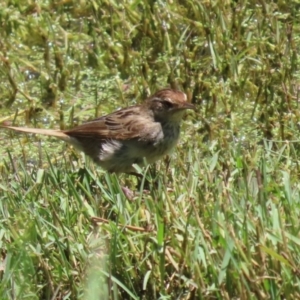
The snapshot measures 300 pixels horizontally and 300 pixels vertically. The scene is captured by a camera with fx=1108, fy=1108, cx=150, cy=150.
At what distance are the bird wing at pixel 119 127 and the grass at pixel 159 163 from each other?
21 cm

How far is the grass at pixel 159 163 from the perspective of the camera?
5.45m

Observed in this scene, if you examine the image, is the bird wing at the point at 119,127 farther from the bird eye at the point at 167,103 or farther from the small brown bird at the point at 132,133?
the bird eye at the point at 167,103

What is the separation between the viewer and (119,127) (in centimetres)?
762

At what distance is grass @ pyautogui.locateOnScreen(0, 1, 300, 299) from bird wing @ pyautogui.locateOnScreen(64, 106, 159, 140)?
210mm

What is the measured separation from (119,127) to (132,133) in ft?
0.37

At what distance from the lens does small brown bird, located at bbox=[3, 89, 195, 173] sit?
24.5 feet

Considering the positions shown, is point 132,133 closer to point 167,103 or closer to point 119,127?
point 119,127

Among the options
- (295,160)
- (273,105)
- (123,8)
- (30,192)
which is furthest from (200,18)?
(30,192)

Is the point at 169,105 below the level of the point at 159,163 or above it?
above

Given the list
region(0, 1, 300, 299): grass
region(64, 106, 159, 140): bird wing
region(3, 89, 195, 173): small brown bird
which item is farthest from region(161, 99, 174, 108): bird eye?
region(0, 1, 300, 299): grass

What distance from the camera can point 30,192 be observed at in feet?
21.6

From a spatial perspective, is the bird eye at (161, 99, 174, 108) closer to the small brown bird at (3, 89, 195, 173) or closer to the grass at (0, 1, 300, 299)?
the small brown bird at (3, 89, 195, 173)

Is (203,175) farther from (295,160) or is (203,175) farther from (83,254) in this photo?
(83,254)

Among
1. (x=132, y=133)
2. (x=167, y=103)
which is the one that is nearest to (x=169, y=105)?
(x=167, y=103)
